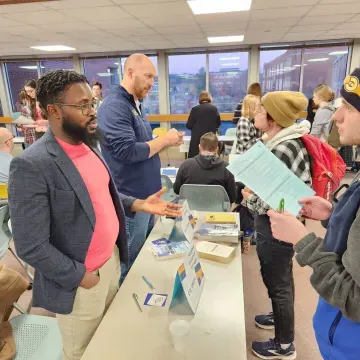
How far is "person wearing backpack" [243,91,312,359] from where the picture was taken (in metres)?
1.49

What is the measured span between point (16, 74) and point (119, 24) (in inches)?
240

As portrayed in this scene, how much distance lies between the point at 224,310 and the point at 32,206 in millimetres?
799

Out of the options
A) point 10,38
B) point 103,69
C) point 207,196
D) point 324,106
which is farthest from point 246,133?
point 103,69

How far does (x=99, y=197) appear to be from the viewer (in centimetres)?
119

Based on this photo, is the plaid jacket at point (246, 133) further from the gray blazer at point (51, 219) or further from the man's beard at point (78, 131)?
the gray blazer at point (51, 219)

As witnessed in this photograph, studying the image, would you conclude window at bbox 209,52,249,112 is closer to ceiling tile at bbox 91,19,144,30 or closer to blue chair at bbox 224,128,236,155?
blue chair at bbox 224,128,236,155

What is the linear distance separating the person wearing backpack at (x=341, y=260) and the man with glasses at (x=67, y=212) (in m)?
0.72

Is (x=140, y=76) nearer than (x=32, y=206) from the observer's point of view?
No

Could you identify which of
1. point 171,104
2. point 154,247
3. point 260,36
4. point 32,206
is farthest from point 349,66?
point 32,206

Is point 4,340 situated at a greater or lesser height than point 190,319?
lesser

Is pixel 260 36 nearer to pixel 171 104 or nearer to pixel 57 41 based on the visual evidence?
pixel 171 104

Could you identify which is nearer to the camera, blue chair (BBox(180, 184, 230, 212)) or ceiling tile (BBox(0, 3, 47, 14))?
blue chair (BBox(180, 184, 230, 212))

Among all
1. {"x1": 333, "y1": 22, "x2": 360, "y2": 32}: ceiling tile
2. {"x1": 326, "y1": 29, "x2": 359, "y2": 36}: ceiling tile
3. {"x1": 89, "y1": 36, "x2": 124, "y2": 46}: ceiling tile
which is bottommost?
{"x1": 89, "y1": 36, "x2": 124, "y2": 46}: ceiling tile

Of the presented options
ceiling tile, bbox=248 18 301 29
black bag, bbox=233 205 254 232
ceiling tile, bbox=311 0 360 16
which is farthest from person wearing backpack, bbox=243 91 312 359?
ceiling tile, bbox=248 18 301 29
